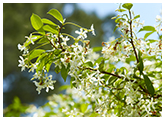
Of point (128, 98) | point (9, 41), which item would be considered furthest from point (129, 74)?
point (9, 41)

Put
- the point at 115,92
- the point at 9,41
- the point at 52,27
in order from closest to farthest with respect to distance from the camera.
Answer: the point at 52,27 → the point at 115,92 → the point at 9,41

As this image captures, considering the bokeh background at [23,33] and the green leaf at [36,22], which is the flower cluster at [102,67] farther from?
the bokeh background at [23,33]

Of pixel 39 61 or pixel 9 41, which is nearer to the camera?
pixel 39 61

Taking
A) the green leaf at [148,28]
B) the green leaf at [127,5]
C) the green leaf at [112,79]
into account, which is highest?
the green leaf at [127,5]

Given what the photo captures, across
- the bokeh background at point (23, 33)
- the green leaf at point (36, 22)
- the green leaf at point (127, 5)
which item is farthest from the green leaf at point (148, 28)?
the bokeh background at point (23, 33)

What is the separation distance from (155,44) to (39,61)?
46cm

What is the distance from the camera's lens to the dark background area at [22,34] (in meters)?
5.77

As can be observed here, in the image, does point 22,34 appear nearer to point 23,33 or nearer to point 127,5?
point 23,33

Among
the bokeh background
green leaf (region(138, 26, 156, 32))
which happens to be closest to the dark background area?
the bokeh background

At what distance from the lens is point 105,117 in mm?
694

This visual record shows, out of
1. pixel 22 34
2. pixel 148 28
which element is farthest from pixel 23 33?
pixel 148 28

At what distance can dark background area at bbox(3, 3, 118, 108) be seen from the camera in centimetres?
577

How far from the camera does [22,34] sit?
577cm

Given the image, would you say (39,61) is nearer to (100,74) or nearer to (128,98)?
(100,74)
